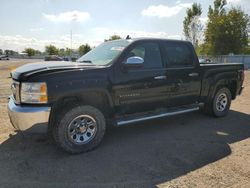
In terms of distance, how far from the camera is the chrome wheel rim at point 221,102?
6.55 m

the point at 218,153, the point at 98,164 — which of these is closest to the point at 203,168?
the point at 218,153

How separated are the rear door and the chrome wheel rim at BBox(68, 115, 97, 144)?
1833 mm

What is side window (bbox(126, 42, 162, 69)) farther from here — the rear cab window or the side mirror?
the side mirror

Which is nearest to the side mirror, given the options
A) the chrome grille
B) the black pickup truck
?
the black pickup truck

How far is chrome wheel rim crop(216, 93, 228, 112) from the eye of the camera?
6.55m

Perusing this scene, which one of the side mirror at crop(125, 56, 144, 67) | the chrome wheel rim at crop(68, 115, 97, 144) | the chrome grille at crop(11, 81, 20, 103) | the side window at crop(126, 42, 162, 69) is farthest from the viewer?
the side window at crop(126, 42, 162, 69)

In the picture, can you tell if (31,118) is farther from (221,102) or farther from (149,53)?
(221,102)

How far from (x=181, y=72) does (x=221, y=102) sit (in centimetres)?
192

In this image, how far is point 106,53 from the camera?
500 centimetres

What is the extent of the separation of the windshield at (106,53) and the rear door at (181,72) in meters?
0.97

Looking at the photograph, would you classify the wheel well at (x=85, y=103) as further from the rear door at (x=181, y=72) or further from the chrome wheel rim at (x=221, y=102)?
the chrome wheel rim at (x=221, y=102)

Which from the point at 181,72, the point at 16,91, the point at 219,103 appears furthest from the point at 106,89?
the point at 219,103

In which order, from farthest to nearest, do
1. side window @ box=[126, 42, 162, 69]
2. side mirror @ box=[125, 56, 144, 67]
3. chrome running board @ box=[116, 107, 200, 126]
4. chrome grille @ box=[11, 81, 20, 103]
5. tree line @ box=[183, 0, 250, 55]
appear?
1. tree line @ box=[183, 0, 250, 55]
2. side window @ box=[126, 42, 162, 69]
3. chrome running board @ box=[116, 107, 200, 126]
4. side mirror @ box=[125, 56, 144, 67]
5. chrome grille @ box=[11, 81, 20, 103]

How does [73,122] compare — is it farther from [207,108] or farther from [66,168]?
[207,108]
